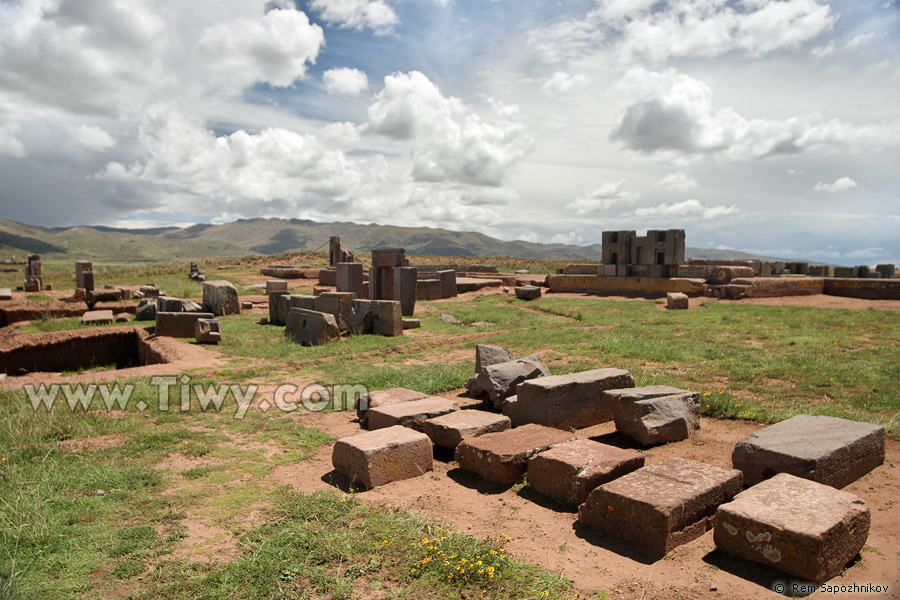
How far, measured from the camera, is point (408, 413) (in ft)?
22.0

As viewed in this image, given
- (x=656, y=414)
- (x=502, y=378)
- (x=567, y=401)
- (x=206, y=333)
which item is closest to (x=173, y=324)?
(x=206, y=333)

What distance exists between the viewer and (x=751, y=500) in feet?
13.3

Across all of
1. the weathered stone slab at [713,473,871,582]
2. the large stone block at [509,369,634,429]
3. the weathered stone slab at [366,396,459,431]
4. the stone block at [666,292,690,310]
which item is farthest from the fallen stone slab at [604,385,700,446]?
the stone block at [666,292,690,310]

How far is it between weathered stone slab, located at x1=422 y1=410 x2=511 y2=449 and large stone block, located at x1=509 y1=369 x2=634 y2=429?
1.47 feet

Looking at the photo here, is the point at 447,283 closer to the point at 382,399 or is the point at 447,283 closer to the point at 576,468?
the point at 382,399

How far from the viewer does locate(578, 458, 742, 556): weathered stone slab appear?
4086mm

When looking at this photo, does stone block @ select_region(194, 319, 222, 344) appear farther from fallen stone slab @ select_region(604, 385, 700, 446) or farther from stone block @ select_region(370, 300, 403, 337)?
fallen stone slab @ select_region(604, 385, 700, 446)

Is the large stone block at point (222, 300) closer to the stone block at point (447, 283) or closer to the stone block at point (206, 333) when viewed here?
the stone block at point (206, 333)

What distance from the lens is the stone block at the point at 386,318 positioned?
1443 centimetres

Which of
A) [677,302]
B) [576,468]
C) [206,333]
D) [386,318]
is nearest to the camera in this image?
[576,468]

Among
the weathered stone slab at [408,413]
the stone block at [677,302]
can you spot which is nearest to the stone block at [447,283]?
the stone block at [677,302]

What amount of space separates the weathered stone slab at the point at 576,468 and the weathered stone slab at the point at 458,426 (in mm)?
1050

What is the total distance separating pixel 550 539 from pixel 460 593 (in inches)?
44.3

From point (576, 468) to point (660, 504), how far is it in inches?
37.9
